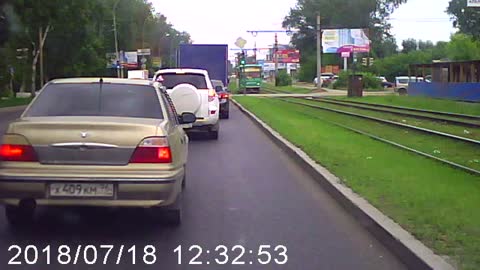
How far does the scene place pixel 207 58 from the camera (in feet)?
128

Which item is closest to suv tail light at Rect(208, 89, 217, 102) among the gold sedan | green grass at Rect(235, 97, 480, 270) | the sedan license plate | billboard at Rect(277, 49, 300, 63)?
green grass at Rect(235, 97, 480, 270)

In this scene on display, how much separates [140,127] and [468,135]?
15.6 meters

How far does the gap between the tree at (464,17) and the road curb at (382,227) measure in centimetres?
6332

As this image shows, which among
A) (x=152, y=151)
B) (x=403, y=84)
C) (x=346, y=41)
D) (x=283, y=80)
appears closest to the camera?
(x=152, y=151)

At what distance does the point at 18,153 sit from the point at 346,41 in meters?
78.5

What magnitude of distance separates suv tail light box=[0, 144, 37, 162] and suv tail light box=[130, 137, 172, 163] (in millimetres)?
980

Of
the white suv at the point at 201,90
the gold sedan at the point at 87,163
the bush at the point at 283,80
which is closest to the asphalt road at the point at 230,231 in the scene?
the gold sedan at the point at 87,163

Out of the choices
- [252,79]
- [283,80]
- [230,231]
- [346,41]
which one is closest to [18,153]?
[230,231]

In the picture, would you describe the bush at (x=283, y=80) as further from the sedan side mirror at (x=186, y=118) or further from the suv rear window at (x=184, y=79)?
the sedan side mirror at (x=186, y=118)

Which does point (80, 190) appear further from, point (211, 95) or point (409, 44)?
point (409, 44)

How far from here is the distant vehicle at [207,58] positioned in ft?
125

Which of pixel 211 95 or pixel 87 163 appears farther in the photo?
pixel 211 95

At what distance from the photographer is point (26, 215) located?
8594 millimetres

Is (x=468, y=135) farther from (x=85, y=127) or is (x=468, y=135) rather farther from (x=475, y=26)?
(x=475, y=26)
